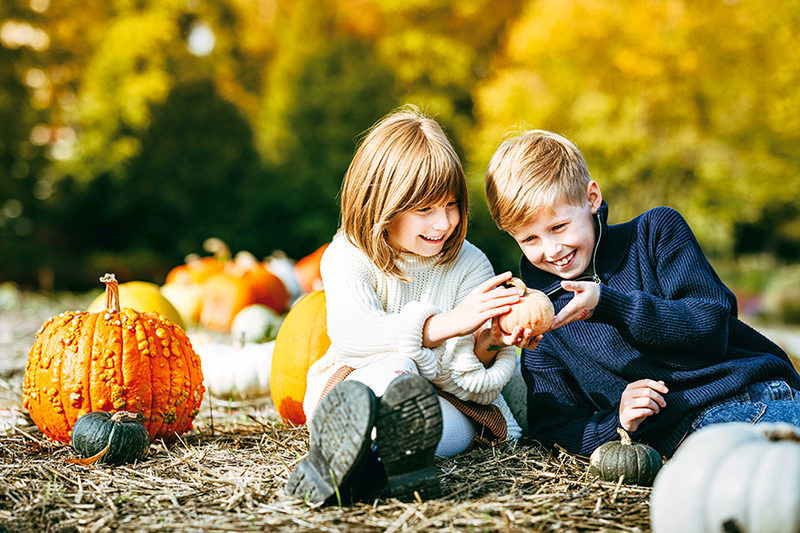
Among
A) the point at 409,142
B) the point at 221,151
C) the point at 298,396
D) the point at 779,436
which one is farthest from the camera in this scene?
the point at 221,151

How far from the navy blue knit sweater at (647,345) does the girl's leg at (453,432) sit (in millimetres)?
376

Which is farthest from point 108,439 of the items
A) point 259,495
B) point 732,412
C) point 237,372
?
point 732,412

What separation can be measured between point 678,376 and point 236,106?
11.7 meters

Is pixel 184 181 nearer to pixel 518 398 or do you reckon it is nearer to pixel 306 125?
pixel 306 125

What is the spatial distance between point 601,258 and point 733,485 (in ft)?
4.15

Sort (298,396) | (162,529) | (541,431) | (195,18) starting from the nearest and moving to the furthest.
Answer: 1. (162,529)
2. (541,431)
3. (298,396)
4. (195,18)

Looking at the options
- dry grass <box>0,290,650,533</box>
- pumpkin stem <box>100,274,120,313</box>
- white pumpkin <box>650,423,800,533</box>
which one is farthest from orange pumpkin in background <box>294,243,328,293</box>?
white pumpkin <box>650,423,800,533</box>

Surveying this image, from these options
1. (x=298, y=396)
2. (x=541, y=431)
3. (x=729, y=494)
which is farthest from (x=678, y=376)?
(x=298, y=396)

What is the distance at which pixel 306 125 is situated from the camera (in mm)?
13961

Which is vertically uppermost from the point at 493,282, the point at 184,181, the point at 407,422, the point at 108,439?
the point at 184,181

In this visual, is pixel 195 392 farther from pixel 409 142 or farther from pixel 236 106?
pixel 236 106

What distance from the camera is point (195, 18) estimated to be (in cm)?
1370

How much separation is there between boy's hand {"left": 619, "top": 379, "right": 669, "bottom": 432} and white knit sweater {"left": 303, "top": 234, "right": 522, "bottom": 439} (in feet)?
1.43

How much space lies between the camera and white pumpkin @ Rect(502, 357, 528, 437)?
2.91 meters
